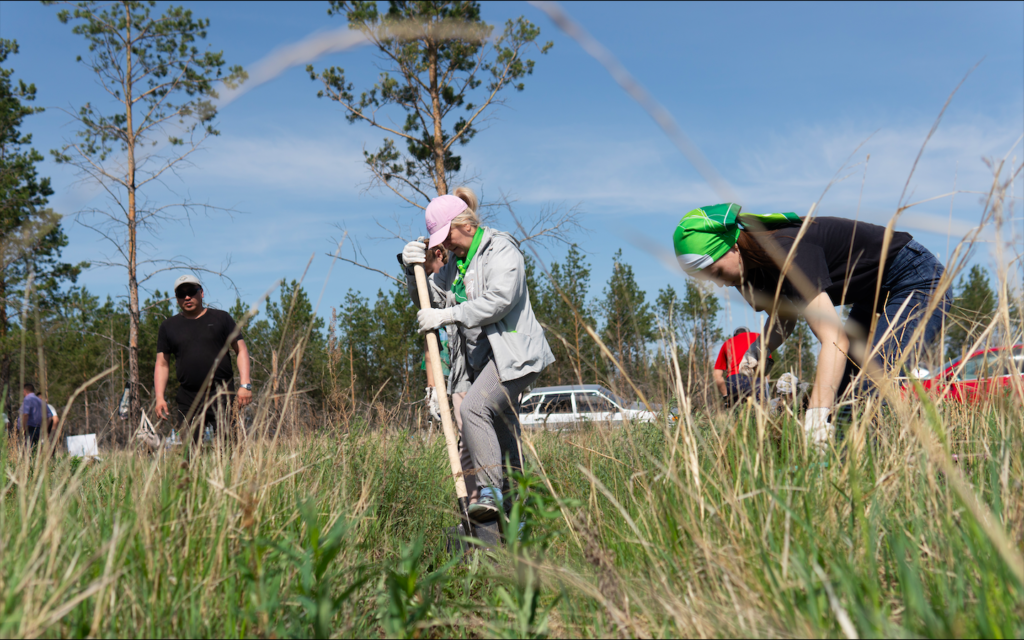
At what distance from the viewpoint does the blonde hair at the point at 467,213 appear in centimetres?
325

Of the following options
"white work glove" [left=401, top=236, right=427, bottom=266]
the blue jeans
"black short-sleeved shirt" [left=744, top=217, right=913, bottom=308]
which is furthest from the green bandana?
"white work glove" [left=401, top=236, right=427, bottom=266]

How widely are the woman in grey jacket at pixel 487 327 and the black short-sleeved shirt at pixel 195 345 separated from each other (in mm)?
2167

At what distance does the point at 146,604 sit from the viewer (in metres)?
1.36

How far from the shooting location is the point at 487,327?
311 centimetres

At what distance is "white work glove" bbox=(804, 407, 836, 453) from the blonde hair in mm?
A: 1861

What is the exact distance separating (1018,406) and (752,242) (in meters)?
0.97

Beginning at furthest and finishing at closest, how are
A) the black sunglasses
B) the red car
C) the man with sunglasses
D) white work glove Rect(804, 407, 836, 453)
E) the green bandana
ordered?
the black sunglasses < the man with sunglasses < the green bandana < the red car < white work glove Rect(804, 407, 836, 453)

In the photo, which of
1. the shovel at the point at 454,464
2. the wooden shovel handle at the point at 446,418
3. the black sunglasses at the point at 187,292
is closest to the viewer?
the shovel at the point at 454,464

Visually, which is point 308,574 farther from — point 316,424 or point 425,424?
point 425,424

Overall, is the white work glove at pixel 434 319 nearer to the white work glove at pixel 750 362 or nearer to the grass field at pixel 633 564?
the grass field at pixel 633 564

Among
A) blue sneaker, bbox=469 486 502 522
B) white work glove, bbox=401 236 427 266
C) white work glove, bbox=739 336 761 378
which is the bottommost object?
blue sneaker, bbox=469 486 502 522

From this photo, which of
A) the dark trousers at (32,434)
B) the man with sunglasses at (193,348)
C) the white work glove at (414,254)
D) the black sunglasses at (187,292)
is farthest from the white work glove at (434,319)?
the black sunglasses at (187,292)

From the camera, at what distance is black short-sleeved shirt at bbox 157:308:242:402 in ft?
15.5

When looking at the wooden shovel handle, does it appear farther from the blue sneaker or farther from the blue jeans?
the blue jeans
